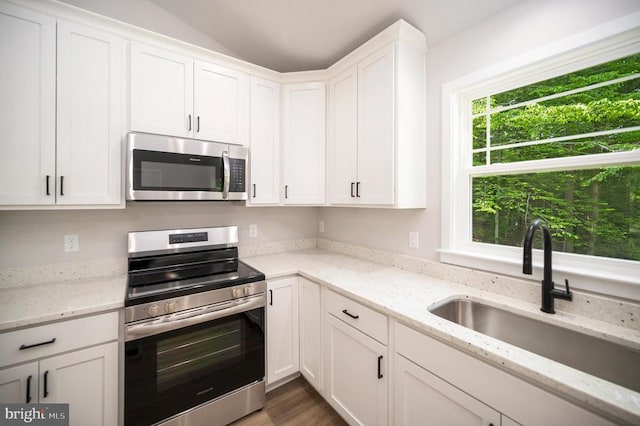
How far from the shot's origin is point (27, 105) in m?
1.38

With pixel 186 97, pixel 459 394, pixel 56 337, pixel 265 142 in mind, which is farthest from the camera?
pixel 265 142

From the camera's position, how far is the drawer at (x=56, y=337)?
1134 millimetres

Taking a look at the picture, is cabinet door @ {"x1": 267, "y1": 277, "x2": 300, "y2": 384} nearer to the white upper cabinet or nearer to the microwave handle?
the microwave handle

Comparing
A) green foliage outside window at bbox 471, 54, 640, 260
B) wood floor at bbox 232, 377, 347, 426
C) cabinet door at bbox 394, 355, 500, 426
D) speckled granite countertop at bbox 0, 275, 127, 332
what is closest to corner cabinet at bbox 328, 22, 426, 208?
green foliage outside window at bbox 471, 54, 640, 260

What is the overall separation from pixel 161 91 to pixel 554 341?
2.59 m

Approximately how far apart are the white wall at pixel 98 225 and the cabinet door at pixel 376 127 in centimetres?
116

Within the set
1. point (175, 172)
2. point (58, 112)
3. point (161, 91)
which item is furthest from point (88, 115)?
point (175, 172)

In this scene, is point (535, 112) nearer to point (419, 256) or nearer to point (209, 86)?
point (419, 256)

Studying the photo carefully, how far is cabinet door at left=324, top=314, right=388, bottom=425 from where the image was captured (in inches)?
52.9

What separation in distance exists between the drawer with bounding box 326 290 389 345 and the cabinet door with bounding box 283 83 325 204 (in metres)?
0.91

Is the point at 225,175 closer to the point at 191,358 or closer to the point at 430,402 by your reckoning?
the point at 191,358

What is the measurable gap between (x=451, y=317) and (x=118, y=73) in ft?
8.11

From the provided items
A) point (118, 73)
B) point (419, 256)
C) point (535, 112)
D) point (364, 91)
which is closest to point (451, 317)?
point (419, 256)

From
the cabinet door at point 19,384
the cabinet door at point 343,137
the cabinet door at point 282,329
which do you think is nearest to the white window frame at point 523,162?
the cabinet door at point 343,137
